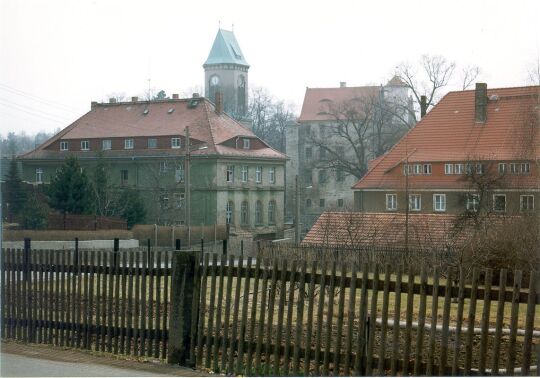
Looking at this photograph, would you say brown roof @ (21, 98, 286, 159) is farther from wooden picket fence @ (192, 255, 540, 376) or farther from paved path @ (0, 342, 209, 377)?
wooden picket fence @ (192, 255, 540, 376)

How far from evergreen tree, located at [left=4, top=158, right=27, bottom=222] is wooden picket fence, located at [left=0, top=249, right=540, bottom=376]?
17.9 metres

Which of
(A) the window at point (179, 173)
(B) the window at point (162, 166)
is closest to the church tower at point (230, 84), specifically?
(A) the window at point (179, 173)

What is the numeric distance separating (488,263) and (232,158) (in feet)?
74.2

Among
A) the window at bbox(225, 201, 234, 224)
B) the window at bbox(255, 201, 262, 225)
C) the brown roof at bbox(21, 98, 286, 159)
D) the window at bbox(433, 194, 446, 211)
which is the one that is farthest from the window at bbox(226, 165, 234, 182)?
the window at bbox(433, 194, 446, 211)

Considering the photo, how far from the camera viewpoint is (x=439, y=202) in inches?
1195

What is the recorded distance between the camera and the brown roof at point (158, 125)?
33.6 metres

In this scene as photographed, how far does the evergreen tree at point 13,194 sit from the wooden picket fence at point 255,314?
1788 centimetres

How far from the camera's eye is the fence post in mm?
6891

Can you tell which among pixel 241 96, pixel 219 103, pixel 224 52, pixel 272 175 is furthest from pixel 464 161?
pixel 241 96

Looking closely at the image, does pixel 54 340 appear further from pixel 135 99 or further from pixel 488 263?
pixel 135 99

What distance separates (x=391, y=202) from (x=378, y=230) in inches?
337

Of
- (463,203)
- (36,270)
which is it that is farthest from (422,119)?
(36,270)

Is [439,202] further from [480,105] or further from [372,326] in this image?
[372,326]

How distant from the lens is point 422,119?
108 ft
